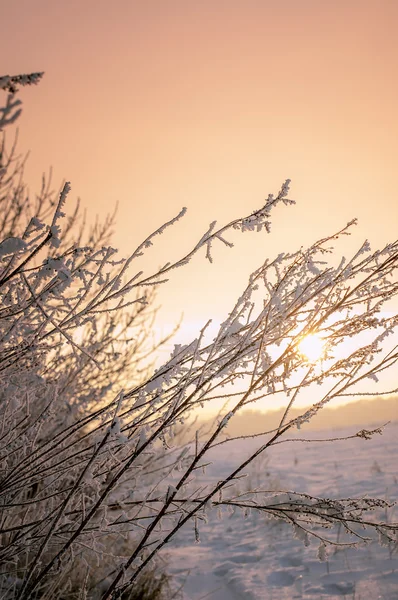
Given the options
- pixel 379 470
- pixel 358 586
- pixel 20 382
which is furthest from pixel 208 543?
pixel 20 382

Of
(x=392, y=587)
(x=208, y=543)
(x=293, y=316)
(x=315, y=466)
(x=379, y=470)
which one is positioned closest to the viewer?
(x=293, y=316)

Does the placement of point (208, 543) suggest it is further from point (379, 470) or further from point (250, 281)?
point (250, 281)

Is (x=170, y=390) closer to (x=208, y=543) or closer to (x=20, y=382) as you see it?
(x=20, y=382)

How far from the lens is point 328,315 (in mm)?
→ 1330

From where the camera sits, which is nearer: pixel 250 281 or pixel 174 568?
pixel 250 281

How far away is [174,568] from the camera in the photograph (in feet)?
14.4

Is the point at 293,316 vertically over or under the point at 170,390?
over

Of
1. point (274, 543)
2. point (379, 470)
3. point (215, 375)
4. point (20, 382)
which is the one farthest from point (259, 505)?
point (379, 470)

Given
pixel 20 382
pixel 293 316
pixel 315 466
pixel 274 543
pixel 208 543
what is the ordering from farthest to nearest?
pixel 315 466, pixel 208 543, pixel 274 543, pixel 20 382, pixel 293 316

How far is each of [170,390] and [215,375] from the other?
17 centimetres

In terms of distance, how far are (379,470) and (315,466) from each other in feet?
6.63

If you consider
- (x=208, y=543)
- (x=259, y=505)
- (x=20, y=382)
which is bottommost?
(x=208, y=543)

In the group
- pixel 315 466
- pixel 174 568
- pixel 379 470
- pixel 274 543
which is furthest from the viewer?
pixel 315 466

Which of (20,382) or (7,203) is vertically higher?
(7,203)
